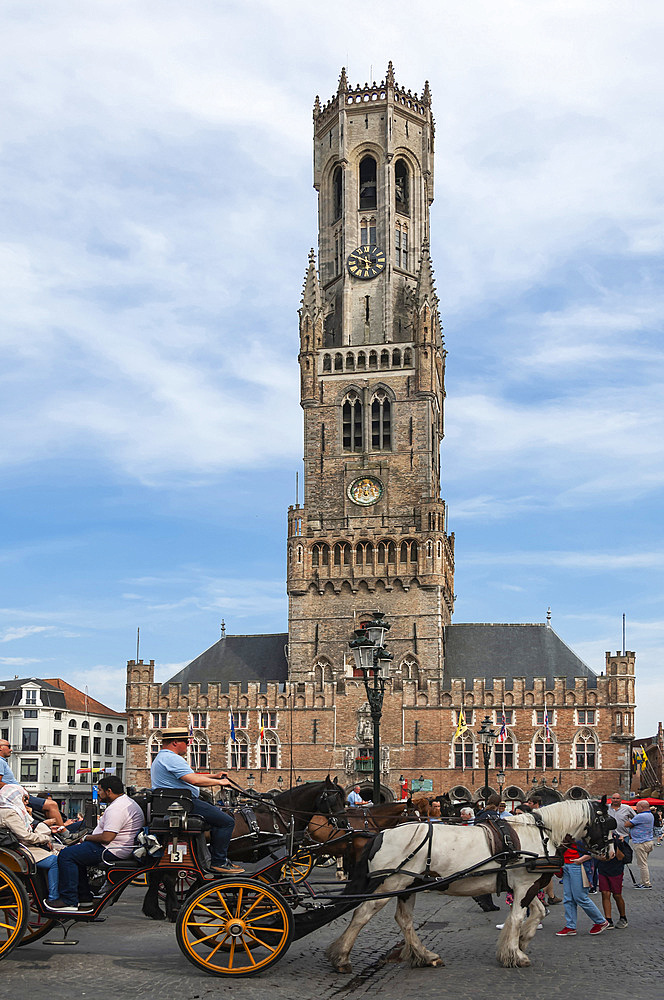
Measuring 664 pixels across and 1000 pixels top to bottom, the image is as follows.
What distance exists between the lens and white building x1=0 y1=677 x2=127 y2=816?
262ft

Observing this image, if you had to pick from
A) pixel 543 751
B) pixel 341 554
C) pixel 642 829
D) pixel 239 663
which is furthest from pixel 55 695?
A: pixel 642 829

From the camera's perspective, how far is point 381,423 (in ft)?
226

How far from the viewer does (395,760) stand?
61562 millimetres

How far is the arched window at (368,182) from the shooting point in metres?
75.2

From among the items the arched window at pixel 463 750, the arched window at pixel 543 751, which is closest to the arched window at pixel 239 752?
the arched window at pixel 463 750

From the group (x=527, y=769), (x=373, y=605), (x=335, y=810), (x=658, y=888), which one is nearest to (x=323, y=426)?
(x=373, y=605)

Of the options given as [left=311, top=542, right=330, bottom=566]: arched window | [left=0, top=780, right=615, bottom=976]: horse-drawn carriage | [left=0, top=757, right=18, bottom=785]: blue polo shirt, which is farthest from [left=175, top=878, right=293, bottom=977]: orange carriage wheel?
[left=311, top=542, right=330, bottom=566]: arched window

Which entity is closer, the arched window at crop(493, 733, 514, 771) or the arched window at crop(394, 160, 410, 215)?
the arched window at crop(493, 733, 514, 771)

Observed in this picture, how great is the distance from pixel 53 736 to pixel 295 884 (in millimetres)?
74823

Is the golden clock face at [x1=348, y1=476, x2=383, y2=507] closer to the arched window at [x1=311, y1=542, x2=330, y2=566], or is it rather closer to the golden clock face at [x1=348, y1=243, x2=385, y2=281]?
the arched window at [x1=311, y1=542, x2=330, y2=566]

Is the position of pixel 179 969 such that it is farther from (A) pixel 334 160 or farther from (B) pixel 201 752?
(A) pixel 334 160

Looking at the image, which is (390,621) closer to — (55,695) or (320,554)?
(320,554)

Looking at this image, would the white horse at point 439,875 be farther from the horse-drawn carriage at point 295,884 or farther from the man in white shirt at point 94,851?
the man in white shirt at point 94,851

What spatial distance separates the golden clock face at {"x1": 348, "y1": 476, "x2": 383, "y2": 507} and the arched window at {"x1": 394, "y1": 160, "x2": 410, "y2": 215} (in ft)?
67.4
